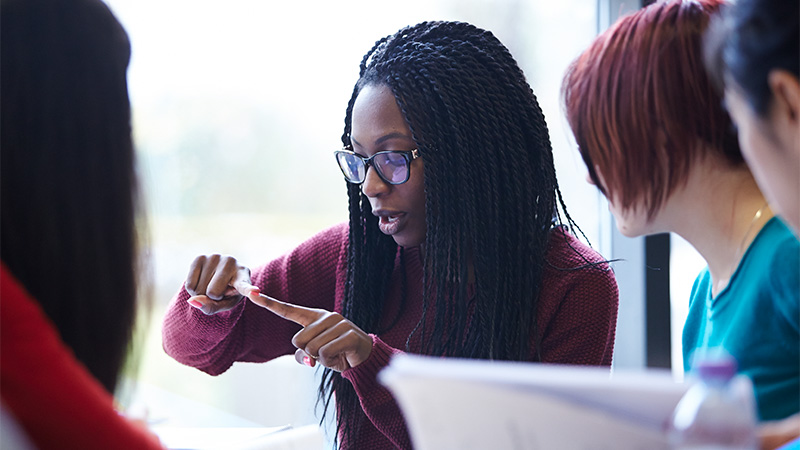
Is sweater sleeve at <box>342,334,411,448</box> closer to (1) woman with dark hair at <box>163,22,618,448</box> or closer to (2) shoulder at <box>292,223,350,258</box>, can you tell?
(1) woman with dark hair at <box>163,22,618,448</box>

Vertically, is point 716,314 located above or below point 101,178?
below

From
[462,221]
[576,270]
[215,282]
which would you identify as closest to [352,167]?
A: [462,221]

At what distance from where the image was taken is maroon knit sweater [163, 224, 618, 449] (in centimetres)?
125

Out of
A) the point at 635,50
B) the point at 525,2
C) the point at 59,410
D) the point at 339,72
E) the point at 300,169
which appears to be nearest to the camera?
the point at 59,410

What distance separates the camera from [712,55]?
31.7 inches

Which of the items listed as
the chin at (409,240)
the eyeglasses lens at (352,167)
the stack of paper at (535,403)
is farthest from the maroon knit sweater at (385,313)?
the stack of paper at (535,403)

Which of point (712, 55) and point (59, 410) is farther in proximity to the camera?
point (712, 55)

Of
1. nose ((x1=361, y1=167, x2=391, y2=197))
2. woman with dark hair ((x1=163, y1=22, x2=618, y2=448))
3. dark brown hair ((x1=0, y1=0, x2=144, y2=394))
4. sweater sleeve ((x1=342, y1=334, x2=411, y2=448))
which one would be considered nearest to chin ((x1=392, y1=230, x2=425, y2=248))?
woman with dark hair ((x1=163, y1=22, x2=618, y2=448))

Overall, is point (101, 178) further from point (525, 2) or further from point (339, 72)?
point (525, 2)

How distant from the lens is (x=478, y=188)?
128 cm

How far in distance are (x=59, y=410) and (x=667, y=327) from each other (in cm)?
191

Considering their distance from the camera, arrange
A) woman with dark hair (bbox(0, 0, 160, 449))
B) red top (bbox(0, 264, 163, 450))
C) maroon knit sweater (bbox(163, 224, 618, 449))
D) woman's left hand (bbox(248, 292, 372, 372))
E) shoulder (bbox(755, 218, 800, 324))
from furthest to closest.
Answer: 1. maroon knit sweater (bbox(163, 224, 618, 449))
2. woman's left hand (bbox(248, 292, 372, 372))
3. shoulder (bbox(755, 218, 800, 324))
4. woman with dark hair (bbox(0, 0, 160, 449))
5. red top (bbox(0, 264, 163, 450))

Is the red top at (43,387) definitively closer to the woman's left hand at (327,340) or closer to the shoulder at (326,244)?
the woman's left hand at (327,340)

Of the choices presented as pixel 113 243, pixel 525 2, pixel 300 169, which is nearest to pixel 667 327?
pixel 525 2
